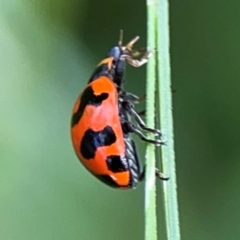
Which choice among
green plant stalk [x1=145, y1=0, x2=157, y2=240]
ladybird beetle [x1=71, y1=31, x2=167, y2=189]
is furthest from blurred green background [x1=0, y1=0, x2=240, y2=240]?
green plant stalk [x1=145, y1=0, x2=157, y2=240]

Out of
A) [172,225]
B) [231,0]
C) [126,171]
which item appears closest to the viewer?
[172,225]

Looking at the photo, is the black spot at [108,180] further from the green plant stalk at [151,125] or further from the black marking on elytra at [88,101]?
the green plant stalk at [151,125]

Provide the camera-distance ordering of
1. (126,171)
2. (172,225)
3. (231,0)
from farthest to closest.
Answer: (231,0) < (126,171) < (172,225)

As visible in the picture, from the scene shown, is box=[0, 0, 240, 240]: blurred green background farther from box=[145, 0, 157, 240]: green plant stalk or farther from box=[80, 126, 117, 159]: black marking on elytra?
box=[145, 0, 157, 240]: green plant stalk

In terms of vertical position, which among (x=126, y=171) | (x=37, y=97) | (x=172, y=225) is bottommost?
(x=172, y=225)

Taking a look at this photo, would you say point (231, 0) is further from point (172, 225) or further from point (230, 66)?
point (172, 225)

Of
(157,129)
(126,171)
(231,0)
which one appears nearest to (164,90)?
(157,129)

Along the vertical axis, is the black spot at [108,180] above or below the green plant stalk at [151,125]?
above

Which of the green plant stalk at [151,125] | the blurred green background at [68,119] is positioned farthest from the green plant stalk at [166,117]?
the blurred green background at [68,119]
